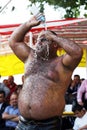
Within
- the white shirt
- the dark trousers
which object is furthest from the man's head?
the white shirt

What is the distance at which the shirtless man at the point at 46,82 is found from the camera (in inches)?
177

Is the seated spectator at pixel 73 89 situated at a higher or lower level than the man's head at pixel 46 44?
lower

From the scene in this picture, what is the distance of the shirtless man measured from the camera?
4.49m

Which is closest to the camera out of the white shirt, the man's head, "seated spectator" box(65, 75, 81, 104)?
the man's head

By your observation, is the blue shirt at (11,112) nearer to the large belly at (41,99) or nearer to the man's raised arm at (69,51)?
the large belly at (41,99)

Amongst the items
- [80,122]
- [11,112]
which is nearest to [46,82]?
[80,122]

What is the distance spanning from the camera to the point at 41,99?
451 centimetres

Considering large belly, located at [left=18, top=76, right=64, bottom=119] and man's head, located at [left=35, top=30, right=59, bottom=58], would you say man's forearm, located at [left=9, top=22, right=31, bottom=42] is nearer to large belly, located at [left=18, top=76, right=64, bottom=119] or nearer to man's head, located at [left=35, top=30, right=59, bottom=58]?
man's head, located at [left=35, top=30, right=59, bottom=58]

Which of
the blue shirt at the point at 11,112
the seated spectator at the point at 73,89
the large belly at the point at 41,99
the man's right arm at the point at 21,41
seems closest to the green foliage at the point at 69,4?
the seated spectator at the point at 73,89

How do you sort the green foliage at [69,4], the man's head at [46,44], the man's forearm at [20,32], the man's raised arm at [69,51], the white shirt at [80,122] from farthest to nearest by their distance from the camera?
the green foliage at [69,4], the white shirt at [80,122], the man's forearm at [20,32], the man's head at [46,44], the man's raised arm at [69,51]

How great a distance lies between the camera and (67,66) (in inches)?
179

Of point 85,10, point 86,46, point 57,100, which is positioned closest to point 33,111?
point 57,100

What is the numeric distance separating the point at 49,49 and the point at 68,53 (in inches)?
9.7

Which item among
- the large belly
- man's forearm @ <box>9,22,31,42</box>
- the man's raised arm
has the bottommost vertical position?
the large belly
